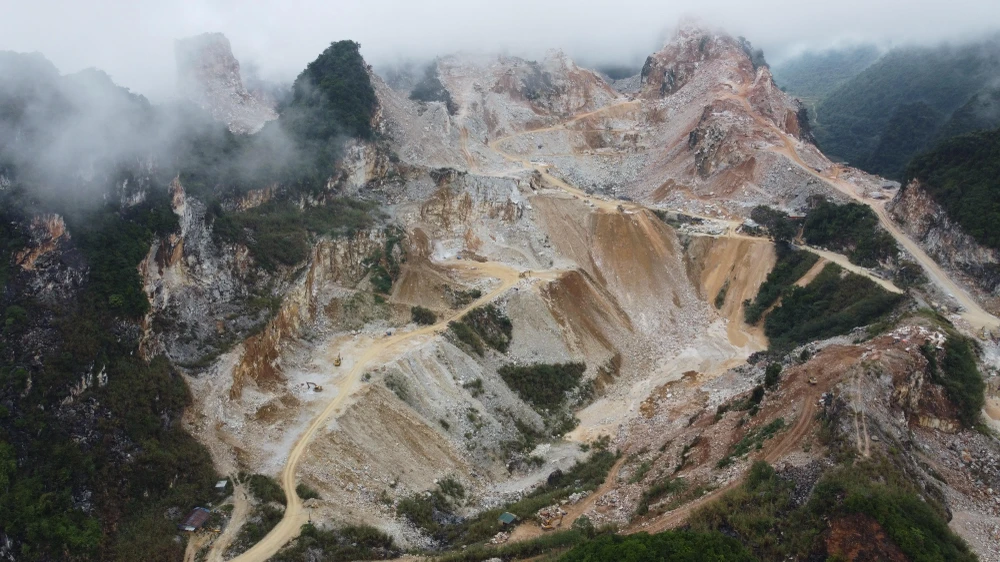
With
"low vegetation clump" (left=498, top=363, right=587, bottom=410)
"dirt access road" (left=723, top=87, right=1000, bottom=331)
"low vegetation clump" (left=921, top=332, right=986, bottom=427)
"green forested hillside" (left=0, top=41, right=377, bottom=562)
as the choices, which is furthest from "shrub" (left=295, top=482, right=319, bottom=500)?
"dirt access road" (left=723, top=87, right=1000, bottom=331)

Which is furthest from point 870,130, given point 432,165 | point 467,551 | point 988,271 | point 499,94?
point 467,551

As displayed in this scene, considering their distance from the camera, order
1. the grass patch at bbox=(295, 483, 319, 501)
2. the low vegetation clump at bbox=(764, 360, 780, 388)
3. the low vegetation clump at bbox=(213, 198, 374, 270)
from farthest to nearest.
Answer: the low vegetation clump at bbox=(213, 198, 374, 270) < the low vegetation clump at bbox=(764, 360, 780, 388) < the grass patch at bbox=(295, 483, 319, 501)

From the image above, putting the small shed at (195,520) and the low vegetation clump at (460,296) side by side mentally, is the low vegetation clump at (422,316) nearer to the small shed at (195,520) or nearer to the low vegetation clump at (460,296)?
the low vegetation clump at (460,296)

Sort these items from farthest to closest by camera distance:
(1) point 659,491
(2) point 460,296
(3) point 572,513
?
(2) point 460,296, (3) point 572,513, (1) point 659,491

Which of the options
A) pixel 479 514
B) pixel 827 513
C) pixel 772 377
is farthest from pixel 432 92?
pixel 827 513

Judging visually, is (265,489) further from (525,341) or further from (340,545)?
(525,341)

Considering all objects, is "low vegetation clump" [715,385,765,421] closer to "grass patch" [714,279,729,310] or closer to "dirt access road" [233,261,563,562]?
"dirt access road" [233,261,563,562]
